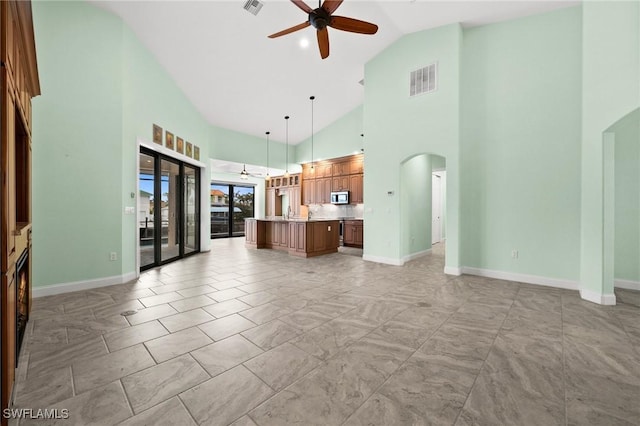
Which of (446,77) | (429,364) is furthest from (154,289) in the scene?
(446,77)

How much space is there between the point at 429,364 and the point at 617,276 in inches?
161

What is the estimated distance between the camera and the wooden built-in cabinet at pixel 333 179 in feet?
28.5

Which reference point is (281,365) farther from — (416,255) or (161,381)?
(416,255)

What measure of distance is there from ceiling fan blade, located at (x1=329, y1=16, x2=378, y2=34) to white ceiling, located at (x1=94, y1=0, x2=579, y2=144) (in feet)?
4.57

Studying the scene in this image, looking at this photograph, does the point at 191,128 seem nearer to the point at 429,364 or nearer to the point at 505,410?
the point at 429,364

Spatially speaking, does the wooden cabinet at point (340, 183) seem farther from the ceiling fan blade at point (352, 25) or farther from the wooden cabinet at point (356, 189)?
the ceiling fan blade at point (352, 25)

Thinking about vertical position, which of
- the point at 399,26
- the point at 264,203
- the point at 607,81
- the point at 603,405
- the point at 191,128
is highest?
the point at 399,26

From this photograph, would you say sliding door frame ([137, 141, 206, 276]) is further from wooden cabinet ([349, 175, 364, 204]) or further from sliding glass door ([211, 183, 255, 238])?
wooden cabinet ([349, 175, 364, 204])

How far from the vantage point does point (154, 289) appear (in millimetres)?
3861

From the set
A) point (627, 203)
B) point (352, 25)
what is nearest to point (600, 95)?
point (627, 203)

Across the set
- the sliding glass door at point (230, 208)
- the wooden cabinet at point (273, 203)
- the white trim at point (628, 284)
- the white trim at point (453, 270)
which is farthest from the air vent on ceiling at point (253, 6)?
the sliding glass door at point (230, 208)

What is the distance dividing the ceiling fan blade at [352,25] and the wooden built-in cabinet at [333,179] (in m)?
5.10

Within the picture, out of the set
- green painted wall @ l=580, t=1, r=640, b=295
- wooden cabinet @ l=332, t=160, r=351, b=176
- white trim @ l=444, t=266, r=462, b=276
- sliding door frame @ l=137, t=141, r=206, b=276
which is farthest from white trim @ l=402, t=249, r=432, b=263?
sliding door frame @ l=137, t=141, r=206, b=276

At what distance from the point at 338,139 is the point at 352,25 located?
5769mm
